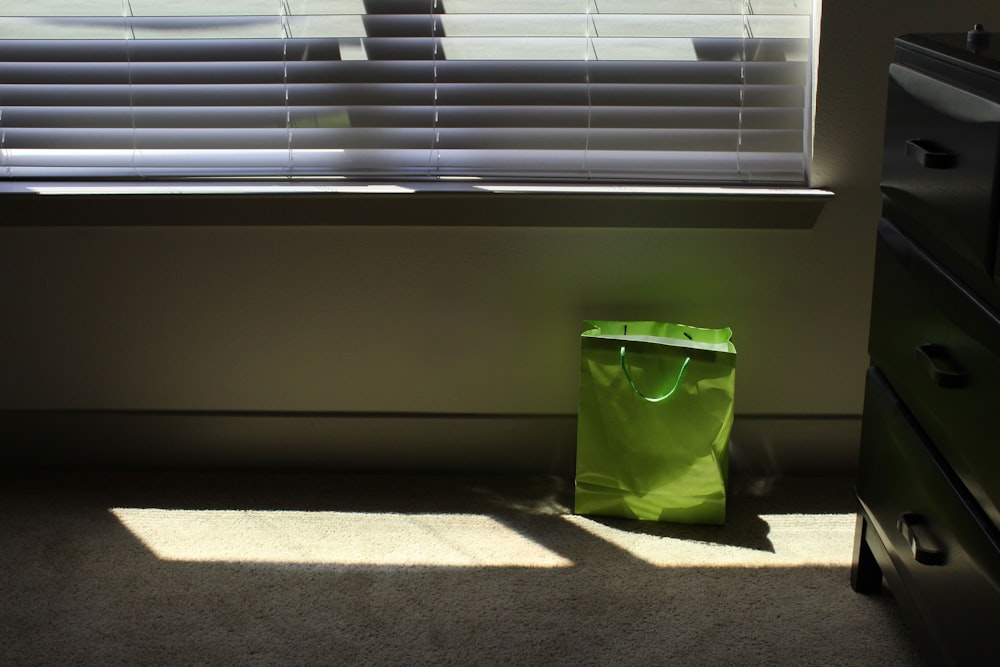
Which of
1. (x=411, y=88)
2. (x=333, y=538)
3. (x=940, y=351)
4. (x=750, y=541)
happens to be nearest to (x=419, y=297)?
(x=411, y=88)

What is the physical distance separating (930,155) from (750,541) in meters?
0.98

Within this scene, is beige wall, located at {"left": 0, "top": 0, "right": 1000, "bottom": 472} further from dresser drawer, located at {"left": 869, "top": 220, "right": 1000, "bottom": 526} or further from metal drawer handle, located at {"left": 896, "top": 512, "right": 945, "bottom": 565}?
metal drawer handle, located at {"left": 896, "top": 512, "right": 945, "bottom": 565}

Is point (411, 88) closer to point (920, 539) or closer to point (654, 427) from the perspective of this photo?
point (654, 427)

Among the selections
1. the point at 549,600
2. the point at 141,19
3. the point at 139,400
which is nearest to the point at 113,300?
the point at 139,400

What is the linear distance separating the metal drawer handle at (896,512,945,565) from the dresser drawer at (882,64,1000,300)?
37 centimetres

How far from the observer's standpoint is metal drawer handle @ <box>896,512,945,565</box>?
147 cm

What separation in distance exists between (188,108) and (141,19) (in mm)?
206

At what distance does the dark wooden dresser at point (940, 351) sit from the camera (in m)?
1.29

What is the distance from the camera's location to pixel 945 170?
141 cm

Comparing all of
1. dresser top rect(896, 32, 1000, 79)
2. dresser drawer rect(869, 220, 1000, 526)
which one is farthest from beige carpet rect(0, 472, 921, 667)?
dresser top rect(896, 32, 1000, 79)

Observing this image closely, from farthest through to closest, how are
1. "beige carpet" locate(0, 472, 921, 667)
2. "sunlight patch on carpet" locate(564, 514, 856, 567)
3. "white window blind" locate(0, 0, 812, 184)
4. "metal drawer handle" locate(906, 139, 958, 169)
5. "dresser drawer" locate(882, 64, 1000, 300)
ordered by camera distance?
1. "white window blind" locate(0, 0, 812, 184)
2. "sunlight patch on carpet" locate(564, 514, 856, 567)
3. "beige carpet" locate(0, 472, 921, 667)
4. "metal drawer handle" locate(906, 139, 958, 169)
5. "dresser drawer" locate(882, 64, 1000, 300)

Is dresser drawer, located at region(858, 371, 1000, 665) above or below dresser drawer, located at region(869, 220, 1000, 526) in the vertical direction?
below

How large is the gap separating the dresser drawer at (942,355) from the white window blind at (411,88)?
67 centimetres

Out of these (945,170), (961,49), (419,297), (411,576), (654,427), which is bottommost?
(411,576)
